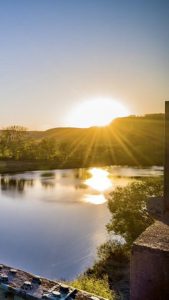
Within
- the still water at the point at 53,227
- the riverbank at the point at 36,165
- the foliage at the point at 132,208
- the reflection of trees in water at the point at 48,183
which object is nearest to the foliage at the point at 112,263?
the foliage at the point at 132,208

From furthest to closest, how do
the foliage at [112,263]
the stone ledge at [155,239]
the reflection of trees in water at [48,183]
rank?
the reflection of trees in water at [48,183] → the foliage at [112,263] → the stone ledge at [155,239]

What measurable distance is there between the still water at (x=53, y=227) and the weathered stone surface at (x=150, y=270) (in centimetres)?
1843

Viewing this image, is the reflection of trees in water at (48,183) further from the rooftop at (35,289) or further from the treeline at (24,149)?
the rooftop at (35,289)

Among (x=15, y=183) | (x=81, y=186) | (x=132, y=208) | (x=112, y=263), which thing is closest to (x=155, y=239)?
(x=112, y=263)

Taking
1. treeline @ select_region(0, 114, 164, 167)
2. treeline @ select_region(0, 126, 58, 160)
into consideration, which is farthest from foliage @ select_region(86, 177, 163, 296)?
treeline @ select_region(0, 126, 58, 160)

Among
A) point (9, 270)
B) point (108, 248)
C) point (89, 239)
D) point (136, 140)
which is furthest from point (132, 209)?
point (136, 140)

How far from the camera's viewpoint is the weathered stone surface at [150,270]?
310 inches

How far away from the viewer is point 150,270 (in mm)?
8000

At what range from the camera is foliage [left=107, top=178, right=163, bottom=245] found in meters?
26.6

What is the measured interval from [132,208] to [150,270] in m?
19.9

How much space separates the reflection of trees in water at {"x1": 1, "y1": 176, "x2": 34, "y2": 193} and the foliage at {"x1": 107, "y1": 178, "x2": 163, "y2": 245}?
35531 mm

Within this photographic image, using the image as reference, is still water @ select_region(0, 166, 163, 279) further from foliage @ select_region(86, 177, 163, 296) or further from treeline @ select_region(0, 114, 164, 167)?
treeline @ select_region(0, 114, 164, 167)

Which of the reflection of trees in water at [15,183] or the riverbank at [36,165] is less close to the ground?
the riverbank at [36,165]

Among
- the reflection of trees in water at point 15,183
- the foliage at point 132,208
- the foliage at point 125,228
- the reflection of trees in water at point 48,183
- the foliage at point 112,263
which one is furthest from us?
the reflection of trees in water at point 48,183
